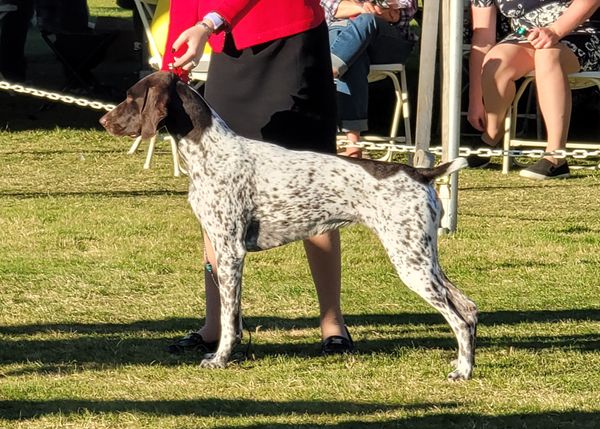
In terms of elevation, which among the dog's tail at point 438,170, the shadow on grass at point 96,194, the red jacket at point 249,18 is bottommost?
the shadow on grass at point 96,194

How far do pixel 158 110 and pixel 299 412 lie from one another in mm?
1094

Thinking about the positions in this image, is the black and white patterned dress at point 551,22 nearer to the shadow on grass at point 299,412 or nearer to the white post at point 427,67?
the white post at point 427,67

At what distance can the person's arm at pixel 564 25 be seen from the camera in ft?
28.4

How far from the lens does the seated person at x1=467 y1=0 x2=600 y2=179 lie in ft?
28.6

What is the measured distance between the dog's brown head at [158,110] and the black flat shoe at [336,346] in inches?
38.4

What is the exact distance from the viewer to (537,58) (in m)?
8.77

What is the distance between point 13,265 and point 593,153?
10.3 ft

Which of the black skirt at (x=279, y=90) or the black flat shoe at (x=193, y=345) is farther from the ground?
the black skirt at (x=279, y=90)

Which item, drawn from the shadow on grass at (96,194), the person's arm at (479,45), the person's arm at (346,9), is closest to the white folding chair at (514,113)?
the person's arm at (479,45)

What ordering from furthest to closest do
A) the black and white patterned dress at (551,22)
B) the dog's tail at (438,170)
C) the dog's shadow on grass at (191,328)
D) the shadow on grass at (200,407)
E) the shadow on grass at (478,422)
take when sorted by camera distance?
the black and white patterned dress at (551,22)
the dog's shadow on grass at (191,328)
the dog's tail at (438,170)
the shadow on grass at (200,407)
the shadow on grass at (478,422)

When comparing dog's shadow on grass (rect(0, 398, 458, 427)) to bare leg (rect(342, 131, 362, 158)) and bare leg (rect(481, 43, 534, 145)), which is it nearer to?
bare leg (rect(342, 131, 362, 158))

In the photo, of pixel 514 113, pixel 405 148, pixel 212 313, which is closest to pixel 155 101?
pixel 212 313

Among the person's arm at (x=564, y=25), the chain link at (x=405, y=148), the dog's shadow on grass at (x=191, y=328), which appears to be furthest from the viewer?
the person's arm at (x=564, y=25)

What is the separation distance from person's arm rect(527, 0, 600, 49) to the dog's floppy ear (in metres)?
4.60
